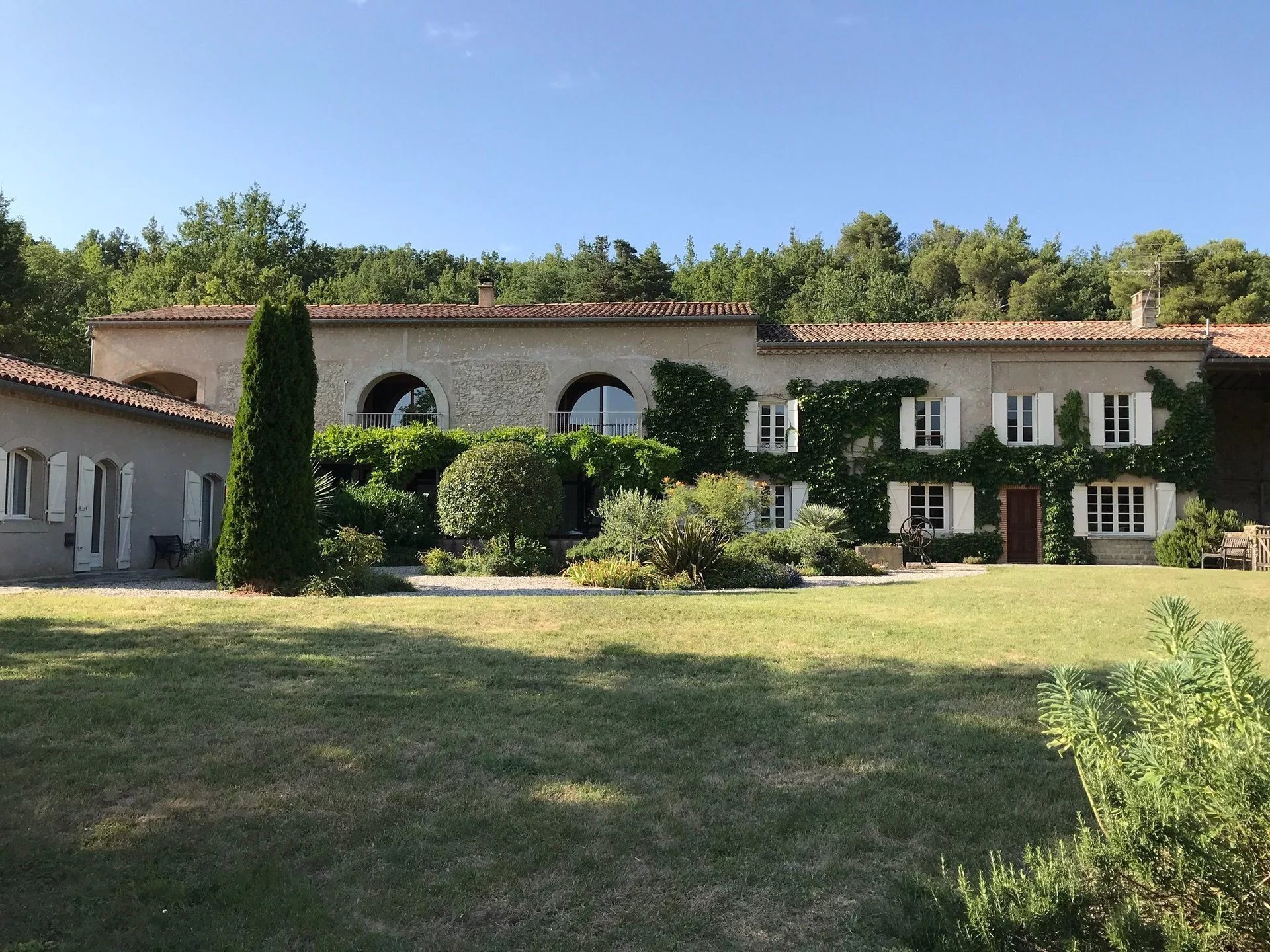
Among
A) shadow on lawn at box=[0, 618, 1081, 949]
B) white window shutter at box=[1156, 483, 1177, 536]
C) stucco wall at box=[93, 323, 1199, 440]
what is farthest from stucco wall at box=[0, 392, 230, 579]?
white window shutter at box=[1156, 483, 1177, 536]

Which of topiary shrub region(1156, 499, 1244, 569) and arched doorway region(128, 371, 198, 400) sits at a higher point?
arched doorway region(128, 371, 198, 400)

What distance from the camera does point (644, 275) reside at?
4378 cm

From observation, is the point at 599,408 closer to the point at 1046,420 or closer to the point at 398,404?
the point at 398,404

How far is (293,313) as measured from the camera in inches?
486

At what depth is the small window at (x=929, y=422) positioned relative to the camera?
73.3 feet

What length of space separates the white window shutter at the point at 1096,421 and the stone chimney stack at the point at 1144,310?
→ 9.62ft

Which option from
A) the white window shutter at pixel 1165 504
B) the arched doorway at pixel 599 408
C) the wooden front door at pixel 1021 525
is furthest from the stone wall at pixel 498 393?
the white window shutter at pixel 1165 504

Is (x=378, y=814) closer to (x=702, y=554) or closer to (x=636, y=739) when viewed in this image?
(x=636, y=739)

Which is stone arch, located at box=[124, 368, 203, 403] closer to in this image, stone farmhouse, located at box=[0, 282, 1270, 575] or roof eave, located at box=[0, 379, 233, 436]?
stone farmhouse, located at box=[0, 282, 1270, 575]

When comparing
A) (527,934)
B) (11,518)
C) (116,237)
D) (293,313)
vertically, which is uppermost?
(116,237)

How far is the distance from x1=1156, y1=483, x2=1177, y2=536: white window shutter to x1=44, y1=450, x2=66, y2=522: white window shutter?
23484 mm

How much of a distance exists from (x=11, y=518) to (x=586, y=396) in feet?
46.7

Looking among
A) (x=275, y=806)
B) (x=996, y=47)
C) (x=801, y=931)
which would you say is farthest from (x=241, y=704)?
(x=996, y=47)

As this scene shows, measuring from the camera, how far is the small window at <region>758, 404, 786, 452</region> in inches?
891
